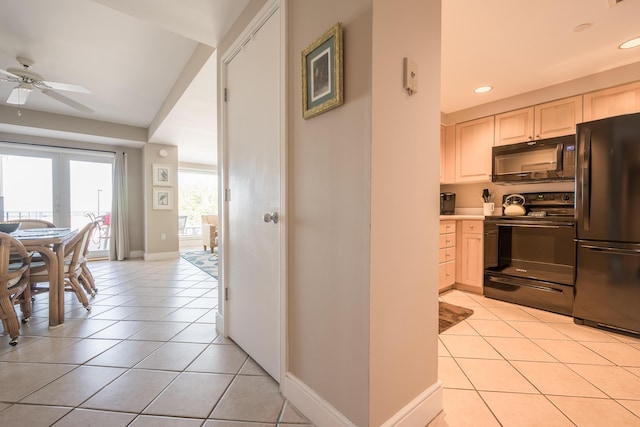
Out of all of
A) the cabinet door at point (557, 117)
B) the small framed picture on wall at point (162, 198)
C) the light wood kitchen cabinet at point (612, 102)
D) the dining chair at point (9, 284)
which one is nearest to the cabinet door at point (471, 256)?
the cabinet door at point (557, 117)

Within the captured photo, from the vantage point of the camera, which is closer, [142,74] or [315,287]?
[315,287]

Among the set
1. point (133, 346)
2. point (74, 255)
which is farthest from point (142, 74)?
point (133, 346)

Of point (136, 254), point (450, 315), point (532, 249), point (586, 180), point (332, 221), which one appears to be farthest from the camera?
point (136, 254)

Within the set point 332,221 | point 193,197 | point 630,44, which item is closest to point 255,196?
point 332,221

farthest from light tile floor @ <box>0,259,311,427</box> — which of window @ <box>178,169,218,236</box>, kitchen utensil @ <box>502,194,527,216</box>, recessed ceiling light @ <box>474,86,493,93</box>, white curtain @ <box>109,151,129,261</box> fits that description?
window @ <box>178,169,218,236</box>

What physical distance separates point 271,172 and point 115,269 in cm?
440

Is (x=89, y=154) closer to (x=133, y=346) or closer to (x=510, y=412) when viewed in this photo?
(x=133, y=346)

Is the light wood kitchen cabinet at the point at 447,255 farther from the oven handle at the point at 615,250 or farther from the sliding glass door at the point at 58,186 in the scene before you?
the sliding glass door at the point at 58,186

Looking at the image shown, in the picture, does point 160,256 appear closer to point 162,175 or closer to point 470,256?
point 162,175

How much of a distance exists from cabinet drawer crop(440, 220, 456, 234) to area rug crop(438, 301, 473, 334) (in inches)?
30.9

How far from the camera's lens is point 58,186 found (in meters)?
4.59

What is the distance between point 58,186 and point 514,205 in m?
7.17

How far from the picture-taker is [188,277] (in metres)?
3.74

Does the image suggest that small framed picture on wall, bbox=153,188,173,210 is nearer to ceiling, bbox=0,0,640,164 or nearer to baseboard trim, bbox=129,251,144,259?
baseboard trim, bbox=129,251,144,259
